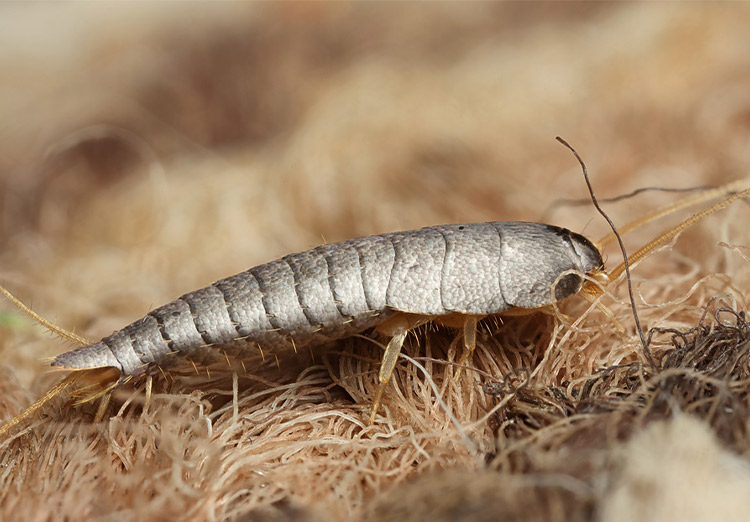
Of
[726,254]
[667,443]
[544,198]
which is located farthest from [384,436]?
[544,198]

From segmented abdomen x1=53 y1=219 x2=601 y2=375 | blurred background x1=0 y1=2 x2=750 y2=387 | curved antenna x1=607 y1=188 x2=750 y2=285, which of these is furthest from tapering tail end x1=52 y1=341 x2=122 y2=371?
curved antenna x1=607 y1=188 x2=750 y2=285

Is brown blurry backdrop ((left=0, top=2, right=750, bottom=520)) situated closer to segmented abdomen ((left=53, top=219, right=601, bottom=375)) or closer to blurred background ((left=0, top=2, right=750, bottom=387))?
blurred background ((left=0, top=2, right=750, bottom=387))

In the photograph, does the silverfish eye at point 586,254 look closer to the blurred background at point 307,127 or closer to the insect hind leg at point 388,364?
the insect hind leg at point 388,364

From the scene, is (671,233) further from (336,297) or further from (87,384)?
(87,384)

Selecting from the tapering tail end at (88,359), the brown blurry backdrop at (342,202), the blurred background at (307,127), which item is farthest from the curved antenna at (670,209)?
the tapering tail end at (88,359)

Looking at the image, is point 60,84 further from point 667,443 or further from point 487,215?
point 667,443

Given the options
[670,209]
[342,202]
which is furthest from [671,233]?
[342,202]
